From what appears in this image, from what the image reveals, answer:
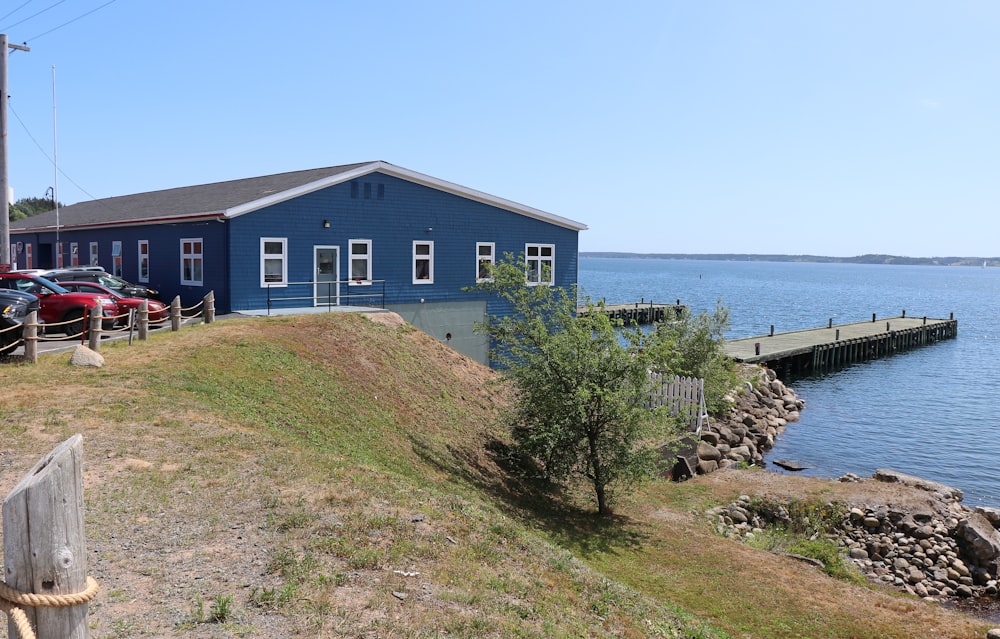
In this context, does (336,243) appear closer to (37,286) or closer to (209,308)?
(209,308)

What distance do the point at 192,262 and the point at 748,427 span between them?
880 inches

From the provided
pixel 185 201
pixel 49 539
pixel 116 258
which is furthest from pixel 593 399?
pixel 116 258

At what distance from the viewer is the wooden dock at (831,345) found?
47438 millimetres

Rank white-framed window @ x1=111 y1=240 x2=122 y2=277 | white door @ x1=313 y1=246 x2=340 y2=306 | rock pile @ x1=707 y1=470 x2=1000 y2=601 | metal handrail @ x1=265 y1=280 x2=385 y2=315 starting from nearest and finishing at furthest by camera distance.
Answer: rock pile @ x1=707 y1=470 x2=1000 y2=601 < metal handrail @ x1=265 y1=280 x2=385 y2=315 < white door @ x1=313 y1=246 x2=340 y2=306 < white-framed window @ x1=111 y1=240 x2=122 y2=277

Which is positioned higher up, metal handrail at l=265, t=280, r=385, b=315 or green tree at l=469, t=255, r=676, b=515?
metal handrail at l=265, t=280, r=385, b=315

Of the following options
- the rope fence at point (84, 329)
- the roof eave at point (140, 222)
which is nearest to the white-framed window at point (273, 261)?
the roof eave at point (140, 222)

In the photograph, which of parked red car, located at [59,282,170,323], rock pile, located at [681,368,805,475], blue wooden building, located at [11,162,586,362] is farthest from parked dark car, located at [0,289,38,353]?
rock pile, located at [681,368,805,475]

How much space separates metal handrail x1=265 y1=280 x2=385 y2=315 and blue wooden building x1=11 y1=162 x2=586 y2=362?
0.04m

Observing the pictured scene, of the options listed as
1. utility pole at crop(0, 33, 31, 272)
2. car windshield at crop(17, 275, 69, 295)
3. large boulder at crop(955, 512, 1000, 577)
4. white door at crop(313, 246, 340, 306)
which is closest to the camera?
large boulder at crop(955, 512, 1000, 577)

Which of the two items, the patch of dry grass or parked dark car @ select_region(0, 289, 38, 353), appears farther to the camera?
parked dark car @ select_region(0, 289, 38, 353)

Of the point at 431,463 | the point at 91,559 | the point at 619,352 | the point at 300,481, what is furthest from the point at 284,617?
the point at 619,352

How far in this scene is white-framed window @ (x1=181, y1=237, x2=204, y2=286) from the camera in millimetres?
26359

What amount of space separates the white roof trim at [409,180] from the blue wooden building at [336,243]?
51 millimetres

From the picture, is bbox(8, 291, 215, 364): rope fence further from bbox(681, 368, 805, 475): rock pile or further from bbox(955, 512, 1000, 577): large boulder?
bbox(955, 512, 1000, 577): large boulder
